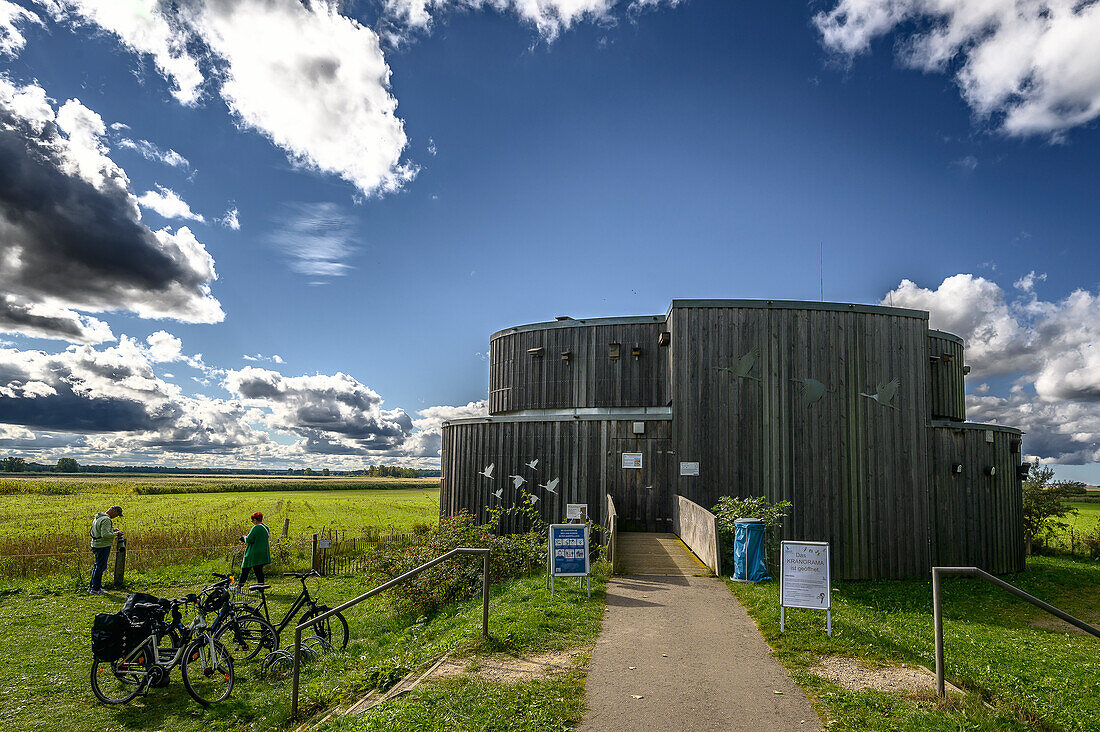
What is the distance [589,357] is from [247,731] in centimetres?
1427

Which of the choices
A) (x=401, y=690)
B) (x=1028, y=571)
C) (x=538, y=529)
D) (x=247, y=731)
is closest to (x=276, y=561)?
(x=538, y=529)

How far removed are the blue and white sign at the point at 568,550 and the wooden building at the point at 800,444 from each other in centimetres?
649

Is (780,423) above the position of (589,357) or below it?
below

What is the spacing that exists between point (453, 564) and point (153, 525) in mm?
23891

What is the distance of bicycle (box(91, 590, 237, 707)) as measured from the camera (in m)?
7.43

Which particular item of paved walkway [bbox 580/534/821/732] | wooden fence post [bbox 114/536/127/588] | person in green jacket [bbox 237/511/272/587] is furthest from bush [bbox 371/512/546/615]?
wooden fence post [bbox 114/536/127/588]

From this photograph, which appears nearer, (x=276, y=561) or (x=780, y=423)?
(x=780, y=423)

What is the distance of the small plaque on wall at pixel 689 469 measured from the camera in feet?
49.7

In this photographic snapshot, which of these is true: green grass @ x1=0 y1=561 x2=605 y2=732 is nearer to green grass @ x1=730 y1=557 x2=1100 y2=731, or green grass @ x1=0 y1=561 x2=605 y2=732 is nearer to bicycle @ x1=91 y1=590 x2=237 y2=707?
bicycle @ x1=91 y1=590 x2=237 y2=707

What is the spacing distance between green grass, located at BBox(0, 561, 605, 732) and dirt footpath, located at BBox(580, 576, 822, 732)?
1.00ft

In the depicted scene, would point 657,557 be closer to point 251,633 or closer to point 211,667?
→ point 251,633

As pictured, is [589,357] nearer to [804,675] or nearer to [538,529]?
[538,529]

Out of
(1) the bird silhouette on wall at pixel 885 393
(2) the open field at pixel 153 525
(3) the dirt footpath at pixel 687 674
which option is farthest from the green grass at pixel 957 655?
(2) the open field at pixel 153 525

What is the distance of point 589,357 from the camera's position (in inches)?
757
